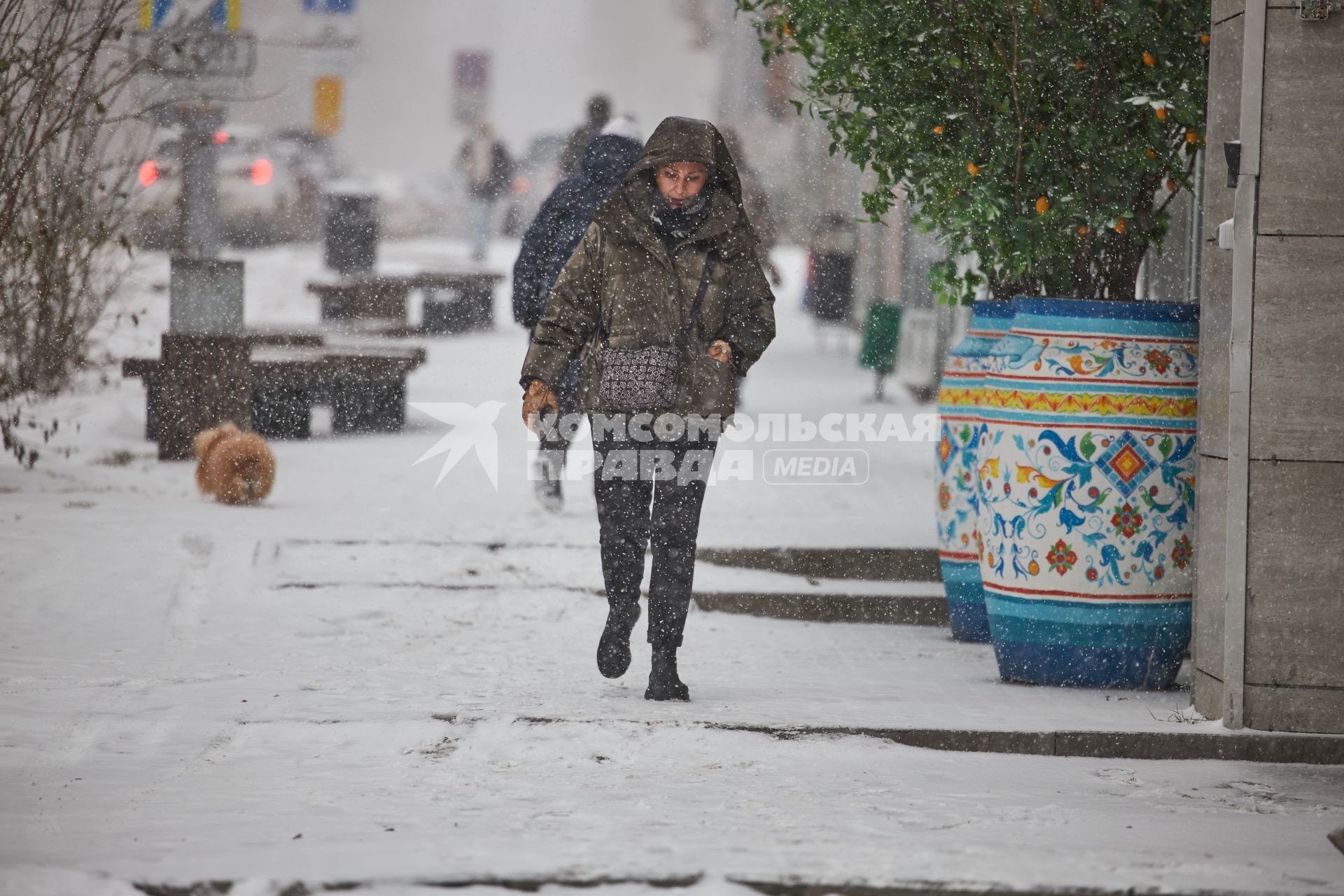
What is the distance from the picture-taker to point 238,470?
27.9 feet

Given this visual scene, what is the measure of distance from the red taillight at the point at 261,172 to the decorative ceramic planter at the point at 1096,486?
65.7 feet

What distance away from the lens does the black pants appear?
4984 millimetres

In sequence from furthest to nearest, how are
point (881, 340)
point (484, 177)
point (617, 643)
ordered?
point (484, 177)
point (881, 340)
point (617, 643)

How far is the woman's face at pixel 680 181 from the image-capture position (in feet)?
16.4

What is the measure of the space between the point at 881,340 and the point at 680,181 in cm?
1026

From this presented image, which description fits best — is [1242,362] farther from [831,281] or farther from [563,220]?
[831,281]

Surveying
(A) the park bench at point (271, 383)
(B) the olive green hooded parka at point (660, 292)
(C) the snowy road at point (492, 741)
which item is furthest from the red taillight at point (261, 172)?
(B) the olive green hooded parka at point (660, 292)

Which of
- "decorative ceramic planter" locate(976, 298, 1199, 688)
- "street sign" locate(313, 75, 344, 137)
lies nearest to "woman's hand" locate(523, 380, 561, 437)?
"decorative ceramic planter" locate(976, 298, 1199, 688)

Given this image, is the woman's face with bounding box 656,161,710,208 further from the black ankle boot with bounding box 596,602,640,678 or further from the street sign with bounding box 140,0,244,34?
the street sign with bounding box 140,0,244,34

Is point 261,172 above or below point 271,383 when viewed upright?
above

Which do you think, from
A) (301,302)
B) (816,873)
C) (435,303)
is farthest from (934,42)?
(301,302)

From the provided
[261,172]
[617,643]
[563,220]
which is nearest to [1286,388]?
[617,643]

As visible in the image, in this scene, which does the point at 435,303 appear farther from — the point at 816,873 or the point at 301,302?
the point at 816,873

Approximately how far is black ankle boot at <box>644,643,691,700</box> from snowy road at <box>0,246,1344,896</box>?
3.4 inches
